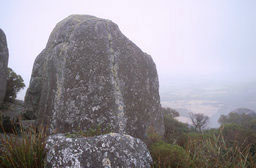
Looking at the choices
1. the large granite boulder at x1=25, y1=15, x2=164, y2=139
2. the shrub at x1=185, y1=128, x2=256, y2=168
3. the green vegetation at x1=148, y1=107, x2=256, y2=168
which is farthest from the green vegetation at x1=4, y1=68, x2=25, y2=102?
the shrub at x1=185, y1=128, x2=256, y2=168

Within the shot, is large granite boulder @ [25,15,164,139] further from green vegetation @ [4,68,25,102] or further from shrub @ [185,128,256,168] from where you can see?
green vegetation @ [4,68,25,102]

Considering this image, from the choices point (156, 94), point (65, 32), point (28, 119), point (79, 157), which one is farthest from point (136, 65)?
point (28, 119)

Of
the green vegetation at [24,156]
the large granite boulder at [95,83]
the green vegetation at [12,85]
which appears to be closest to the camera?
the green vegetation at [24,156]

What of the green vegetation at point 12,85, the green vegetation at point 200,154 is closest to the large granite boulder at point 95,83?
the green vegetation at point 200,154

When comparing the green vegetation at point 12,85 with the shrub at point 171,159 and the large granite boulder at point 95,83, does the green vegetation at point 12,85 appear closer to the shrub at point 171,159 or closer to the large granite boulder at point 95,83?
the large granite boulder at point 95,83

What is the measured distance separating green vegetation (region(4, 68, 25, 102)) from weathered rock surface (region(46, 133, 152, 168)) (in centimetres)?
925

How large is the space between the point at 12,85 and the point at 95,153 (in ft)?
33.9

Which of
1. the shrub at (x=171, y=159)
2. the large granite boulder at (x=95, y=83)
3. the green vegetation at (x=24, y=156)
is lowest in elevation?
the shrub at (x=171, y=159)

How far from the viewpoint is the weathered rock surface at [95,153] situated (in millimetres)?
2158

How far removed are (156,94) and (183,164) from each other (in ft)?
11.9

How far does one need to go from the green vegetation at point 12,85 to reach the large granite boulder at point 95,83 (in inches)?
221

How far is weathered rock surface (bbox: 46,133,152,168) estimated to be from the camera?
2158 millimetres

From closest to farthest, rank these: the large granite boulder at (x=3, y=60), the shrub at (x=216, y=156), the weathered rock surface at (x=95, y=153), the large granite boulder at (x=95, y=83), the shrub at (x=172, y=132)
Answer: the weathered rock surface at (x=95, y=153)
the shrub at (x=216, y=156)
the large granite boulder at (x=95, y=83)
the shrub at (x=172, y=132)
the large granite boulder at (x=3, y=60)

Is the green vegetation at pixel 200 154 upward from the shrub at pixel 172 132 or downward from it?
upward
